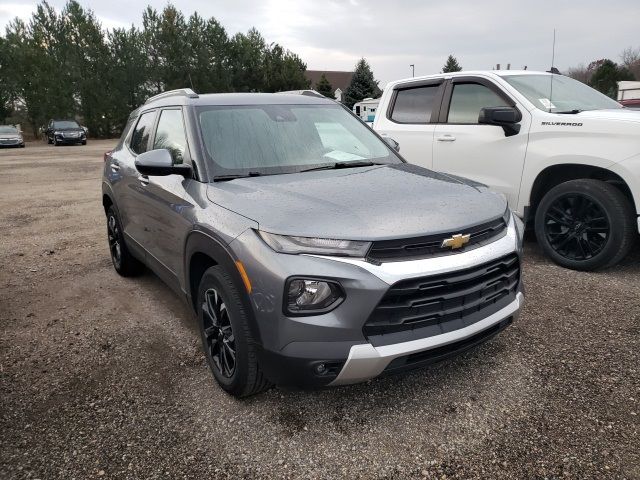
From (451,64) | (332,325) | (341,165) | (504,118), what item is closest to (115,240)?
(341,165)

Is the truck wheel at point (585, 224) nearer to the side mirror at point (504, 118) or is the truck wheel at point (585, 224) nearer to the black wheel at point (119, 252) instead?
the side mirror at point (504, 118)

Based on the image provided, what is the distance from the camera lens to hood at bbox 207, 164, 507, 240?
7.40 feet

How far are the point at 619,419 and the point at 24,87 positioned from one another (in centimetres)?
4598

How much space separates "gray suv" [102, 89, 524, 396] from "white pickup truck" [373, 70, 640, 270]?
1.97m

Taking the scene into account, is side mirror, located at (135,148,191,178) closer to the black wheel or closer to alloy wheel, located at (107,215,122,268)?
the black wheel

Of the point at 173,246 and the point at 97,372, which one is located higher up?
the point at 173,246

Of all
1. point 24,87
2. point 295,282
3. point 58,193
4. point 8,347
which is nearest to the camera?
point 295,282

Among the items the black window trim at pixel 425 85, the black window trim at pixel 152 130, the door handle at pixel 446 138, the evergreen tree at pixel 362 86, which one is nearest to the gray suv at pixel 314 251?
the black window trim at pixel 152 130

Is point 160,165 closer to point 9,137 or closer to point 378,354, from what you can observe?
point 378,354

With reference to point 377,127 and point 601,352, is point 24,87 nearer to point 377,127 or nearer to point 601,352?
point 377,127

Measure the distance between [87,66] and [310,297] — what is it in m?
44.1

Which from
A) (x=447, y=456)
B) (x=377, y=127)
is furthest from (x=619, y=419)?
(x=377, y=127)

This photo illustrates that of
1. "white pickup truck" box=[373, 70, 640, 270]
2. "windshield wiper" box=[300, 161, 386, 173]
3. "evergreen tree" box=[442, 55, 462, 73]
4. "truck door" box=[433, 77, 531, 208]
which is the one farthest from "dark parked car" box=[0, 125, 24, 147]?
"evergreen tree" box=[442, 55, 462, 73]

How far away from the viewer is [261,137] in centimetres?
323
